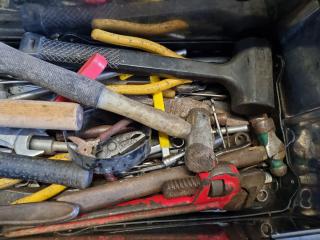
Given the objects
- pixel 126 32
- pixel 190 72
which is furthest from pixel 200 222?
pixel 126 32

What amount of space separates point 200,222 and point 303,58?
47 centimetres

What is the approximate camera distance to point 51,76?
68cm

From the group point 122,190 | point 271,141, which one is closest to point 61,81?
point 122,190

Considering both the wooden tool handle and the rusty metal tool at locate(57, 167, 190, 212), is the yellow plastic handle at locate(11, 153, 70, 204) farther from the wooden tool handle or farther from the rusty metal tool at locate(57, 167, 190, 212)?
the wooden tool handle

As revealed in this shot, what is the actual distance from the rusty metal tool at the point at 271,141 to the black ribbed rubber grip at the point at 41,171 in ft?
1.44

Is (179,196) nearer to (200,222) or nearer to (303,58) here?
(200,222)

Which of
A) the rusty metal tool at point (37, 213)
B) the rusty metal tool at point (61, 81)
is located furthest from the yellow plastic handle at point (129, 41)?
the rusty metal tool at point (37, 213)

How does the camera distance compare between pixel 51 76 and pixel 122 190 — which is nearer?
pixel 51 76

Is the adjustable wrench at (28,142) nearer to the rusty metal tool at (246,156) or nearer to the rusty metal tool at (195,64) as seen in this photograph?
the rusty metal tool at (195,64)

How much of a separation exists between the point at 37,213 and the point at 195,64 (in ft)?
1.70

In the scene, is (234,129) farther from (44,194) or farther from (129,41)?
(44,194)

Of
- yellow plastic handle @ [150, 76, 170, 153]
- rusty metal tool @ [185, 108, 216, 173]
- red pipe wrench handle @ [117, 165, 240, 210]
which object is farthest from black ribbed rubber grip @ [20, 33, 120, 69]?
red pipe wrench handle @ [117, 165, 240, 210]

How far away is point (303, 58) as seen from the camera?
0.74 m

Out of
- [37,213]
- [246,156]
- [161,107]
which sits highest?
[161,107]
